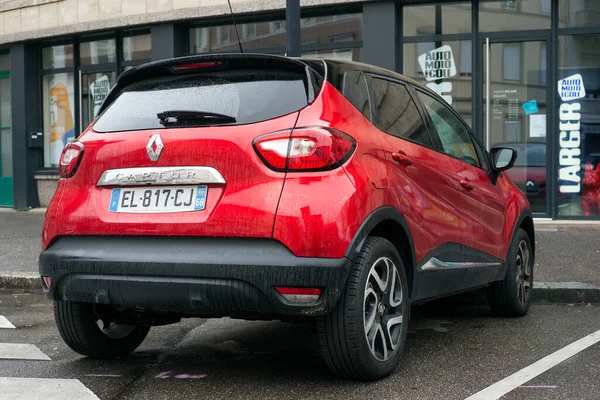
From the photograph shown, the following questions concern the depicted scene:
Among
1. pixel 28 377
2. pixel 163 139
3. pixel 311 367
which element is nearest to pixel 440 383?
pixel 311 367

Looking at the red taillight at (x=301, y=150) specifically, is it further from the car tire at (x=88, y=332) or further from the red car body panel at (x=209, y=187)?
the car tire at (x=88, y=332)

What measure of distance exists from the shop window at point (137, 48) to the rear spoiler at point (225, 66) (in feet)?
35.8

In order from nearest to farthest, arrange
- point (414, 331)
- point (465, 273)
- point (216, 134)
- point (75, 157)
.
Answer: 1. point (216, 134)
2. point (75, 157)
3. point (465, 273)
4. point (414, 331)

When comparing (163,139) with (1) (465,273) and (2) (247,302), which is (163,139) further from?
(1) (465,273)

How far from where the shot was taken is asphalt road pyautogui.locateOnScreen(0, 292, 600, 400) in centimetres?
417

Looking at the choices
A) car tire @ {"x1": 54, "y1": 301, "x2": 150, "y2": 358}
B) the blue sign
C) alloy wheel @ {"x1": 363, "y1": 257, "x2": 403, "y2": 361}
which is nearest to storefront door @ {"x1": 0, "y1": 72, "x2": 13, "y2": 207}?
the blue sign

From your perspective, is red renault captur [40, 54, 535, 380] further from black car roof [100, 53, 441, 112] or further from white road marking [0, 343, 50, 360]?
white road marking [0, 343, 50, 360]

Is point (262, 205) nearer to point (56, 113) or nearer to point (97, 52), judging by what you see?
point (97, 52)

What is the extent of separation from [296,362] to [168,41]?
35.4 ft

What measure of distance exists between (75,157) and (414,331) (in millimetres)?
2636

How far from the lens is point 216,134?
4.13m

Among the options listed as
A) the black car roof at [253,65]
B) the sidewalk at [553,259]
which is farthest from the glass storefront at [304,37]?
the black car roof at [253,65]

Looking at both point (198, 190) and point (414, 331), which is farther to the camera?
point (414, 331)

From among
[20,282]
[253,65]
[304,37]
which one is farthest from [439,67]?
[253,65]
